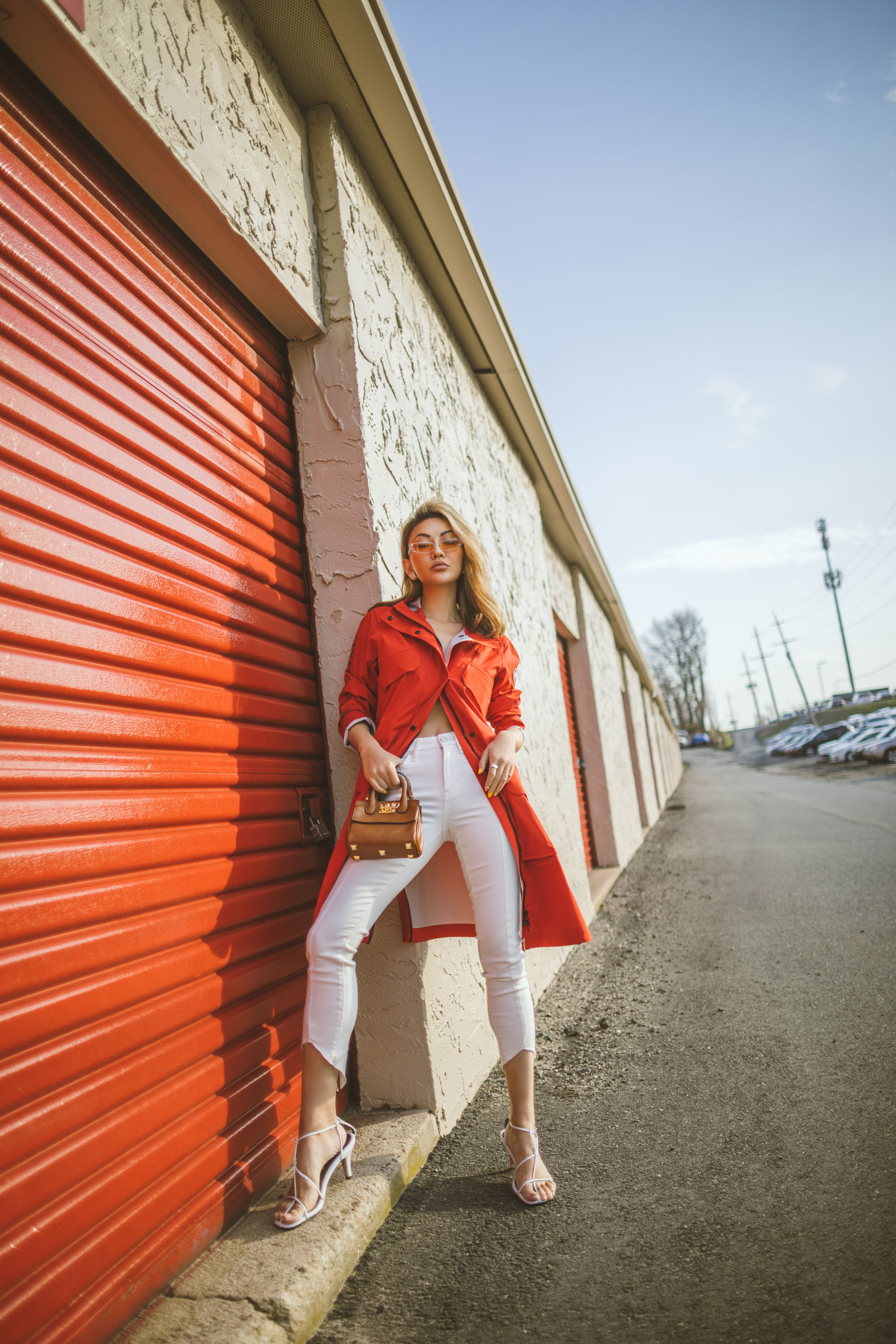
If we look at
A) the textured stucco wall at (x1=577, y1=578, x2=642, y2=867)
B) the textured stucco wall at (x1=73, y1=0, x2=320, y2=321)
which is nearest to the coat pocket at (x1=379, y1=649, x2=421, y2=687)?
the textured stucco wall at (x1=73, y1=0, x2=320, y2=321)

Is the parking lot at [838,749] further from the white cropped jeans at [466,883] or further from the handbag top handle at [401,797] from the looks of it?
the handbag top handle at [401,797]

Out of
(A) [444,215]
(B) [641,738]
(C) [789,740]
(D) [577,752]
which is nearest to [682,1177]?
(A) [444,215]

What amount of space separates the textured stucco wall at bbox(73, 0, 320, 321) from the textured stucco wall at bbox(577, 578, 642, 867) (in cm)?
600

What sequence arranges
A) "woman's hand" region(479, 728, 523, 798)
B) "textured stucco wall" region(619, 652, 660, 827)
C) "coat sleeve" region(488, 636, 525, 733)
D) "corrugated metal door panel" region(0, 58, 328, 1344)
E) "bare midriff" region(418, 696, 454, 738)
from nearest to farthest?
"corrugated metal door panel" region(0, 58, 328, 1344) < "woman's hand" region(479, 728, 523, 798) < "bare midriff" region(418, 696, 454, 738) < "coat sleeve" region(488, 636, 525, 733) < "textured stucco wall" region(619, 652, 660, 827)

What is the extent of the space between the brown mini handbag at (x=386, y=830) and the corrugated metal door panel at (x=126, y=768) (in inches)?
13.7

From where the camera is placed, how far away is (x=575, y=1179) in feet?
6.73

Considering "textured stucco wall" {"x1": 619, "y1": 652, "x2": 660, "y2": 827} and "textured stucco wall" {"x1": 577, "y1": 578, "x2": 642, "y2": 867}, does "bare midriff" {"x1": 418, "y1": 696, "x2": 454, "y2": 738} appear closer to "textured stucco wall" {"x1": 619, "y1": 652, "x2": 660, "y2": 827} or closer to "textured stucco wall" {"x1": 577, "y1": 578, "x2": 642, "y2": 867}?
"textured stucco wall" {"x1": 577, "y1": 578, "x2": 642, "y2": 867}

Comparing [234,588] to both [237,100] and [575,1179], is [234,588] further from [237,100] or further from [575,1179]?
[575,1179]

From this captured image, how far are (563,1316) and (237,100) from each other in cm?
335

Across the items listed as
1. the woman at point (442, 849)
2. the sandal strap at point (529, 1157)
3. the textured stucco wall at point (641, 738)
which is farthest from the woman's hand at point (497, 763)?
the textured stucco wall at point (641, 738)

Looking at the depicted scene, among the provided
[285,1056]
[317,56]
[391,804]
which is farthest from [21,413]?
[317,56]

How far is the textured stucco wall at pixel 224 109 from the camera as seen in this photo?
5.90 ft

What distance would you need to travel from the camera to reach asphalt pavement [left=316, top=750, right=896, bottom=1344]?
1499 mm

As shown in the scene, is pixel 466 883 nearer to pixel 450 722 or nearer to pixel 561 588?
pixel 450 722
